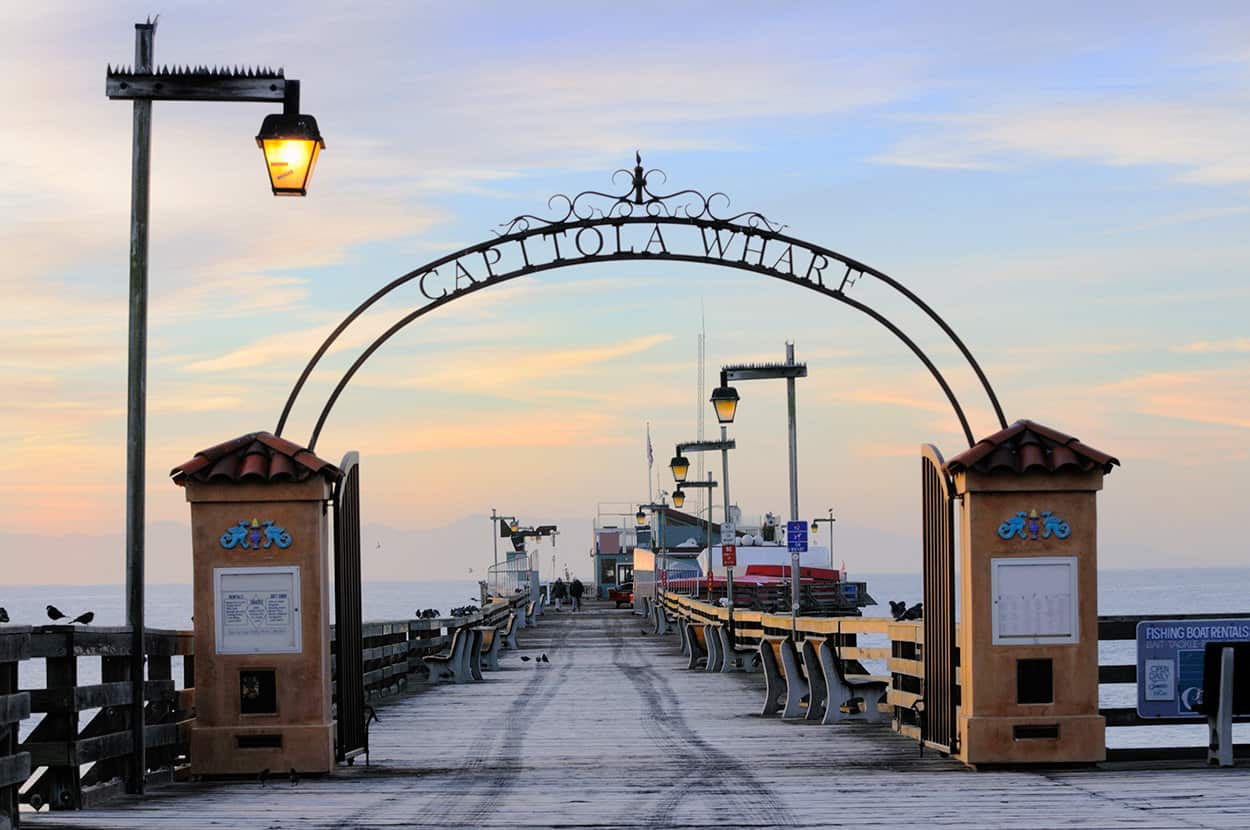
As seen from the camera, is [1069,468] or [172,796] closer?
[172,796]

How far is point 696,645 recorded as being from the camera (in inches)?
1238

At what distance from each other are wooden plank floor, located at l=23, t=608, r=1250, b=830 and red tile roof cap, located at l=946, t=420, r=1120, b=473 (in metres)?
2.17

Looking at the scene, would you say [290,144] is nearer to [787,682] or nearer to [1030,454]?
[1030,454]

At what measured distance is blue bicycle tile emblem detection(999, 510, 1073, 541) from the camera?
41.5 feet

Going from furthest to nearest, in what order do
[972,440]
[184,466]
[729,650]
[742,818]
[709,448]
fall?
1. [709,448]
2. [729,650]
3. [972,440]
4. [184,466]
5. [742,818]

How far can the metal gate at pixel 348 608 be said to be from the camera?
1332 centimetres

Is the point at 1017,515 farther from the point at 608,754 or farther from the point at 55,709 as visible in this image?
the point at 55,709

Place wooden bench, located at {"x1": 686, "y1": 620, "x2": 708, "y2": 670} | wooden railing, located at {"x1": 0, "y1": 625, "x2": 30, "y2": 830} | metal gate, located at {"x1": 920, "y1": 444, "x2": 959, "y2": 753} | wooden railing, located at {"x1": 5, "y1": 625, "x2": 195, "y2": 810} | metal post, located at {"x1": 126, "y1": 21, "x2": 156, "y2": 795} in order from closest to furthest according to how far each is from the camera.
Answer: wooden railing, located at {"x1": 0, "y1": 625, "x2": 30, "y2": 830}, wooden railing, located at {"x1": 5, "y1": 625, "x2": 195, "y2": 810}, metal post, located at {"x1": 126, "y1": 21, "x2": 156, "y2": 795}, metal gate, located at {"x1": 920, "y1": 444, "x2": 959, "y2": 753}, wooden bench, located at {"x1": 686, "y1": 620, "x2": 708, "y2": 670}

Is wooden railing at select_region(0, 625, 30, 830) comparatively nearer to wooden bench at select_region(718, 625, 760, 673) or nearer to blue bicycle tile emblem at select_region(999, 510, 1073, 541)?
blue bicycle tile emblem at select_region(999, 510, 1073, 541)

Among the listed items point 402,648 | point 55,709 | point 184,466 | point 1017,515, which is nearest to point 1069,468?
point 1017,515

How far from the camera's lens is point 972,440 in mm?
14109

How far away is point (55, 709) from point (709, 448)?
31896 mm

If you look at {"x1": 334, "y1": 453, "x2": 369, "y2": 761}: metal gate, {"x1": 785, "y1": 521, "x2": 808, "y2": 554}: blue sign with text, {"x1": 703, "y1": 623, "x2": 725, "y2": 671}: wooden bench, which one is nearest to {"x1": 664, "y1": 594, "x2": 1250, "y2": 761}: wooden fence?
{"x1": 334, "y1": 453, "x2": 369, "y2": 761}: metal gate

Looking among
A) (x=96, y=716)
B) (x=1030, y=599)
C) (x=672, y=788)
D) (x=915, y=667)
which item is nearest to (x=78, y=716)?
(x=96, y=716)
